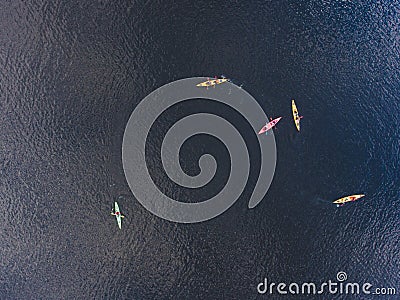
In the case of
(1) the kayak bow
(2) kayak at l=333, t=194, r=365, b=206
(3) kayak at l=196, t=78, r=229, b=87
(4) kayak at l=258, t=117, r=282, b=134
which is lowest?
(1) the kayak bow

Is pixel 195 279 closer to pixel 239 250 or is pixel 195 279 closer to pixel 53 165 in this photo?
pixel 239 250

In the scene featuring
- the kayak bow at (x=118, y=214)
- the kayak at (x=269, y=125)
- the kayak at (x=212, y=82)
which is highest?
the kayak at (x=212, y=82)

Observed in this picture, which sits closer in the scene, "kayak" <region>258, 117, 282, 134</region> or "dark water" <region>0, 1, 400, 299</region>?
"dark water" <region>0, 1, 400, 299</region>

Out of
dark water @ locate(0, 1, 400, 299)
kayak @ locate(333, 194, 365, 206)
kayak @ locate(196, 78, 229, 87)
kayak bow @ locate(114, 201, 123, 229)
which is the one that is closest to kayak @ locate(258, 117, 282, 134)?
dark water @ locate(0, 1, 400, 299)

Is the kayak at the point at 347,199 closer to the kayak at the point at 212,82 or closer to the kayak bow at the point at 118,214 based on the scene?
the kayak at the point at 212,82

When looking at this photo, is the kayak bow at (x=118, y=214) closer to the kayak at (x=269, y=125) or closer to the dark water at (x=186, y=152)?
the dark water at (x=186, y=152)

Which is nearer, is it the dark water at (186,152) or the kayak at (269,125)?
the dark water at (186,152)

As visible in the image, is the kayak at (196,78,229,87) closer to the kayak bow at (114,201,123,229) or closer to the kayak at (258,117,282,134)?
the kayak at (258,117,282,134)

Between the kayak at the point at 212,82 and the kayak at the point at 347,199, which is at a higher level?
the kayak at the point at 212,82

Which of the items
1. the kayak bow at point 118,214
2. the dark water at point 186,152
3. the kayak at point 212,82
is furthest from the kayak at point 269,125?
the kayak bow at point 118,214
